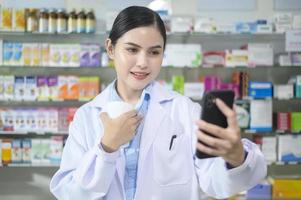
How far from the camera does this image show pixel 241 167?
1.01 meters

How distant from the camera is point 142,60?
125cm

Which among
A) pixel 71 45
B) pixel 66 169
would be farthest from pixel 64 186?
pixel 71 45

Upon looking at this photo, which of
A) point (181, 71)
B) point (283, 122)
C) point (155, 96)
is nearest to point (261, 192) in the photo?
point (283, 122)

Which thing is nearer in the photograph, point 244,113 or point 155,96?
point 155,96

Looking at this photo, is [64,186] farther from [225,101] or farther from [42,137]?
[42,137]

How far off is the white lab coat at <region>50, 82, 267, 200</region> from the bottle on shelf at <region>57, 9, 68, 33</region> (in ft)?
9.36

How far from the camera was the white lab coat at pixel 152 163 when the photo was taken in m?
1.15

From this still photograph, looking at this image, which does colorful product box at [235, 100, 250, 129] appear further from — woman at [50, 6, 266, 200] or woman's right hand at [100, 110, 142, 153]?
woman's right hand at [100, 110, 142, 153]

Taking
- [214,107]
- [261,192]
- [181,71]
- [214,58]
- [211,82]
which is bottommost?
[261,192]

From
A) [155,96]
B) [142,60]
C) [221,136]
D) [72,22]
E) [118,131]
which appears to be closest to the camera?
[221,136]

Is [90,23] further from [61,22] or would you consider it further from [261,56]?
[261,56]

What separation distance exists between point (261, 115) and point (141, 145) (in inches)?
120

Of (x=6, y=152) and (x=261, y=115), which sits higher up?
(x=261, y=115)

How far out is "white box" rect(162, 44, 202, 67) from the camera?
408 cm
